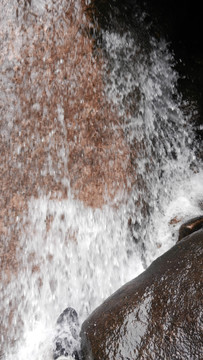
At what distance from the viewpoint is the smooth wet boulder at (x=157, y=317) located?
5.54 feet

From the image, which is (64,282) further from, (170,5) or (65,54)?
(170,5)

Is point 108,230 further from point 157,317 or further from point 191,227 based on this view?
point 157,317

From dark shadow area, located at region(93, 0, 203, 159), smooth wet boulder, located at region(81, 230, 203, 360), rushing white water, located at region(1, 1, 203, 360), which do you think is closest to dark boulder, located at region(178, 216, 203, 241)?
rushing white water, located at region(1, 1, 203, 360)

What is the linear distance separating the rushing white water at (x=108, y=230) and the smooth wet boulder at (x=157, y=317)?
1.34m

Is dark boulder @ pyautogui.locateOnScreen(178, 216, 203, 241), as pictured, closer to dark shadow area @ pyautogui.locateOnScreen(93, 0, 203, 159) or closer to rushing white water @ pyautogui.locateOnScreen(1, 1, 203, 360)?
rushing white water @ pyautogui.locateOnScreen(1, 1, 203, 360)

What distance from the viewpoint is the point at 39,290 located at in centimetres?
356

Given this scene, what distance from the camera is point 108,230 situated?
3.69 metres

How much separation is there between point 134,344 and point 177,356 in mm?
251

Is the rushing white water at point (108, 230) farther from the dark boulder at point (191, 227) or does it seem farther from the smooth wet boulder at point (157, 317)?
the smooth wet boulder at point (157, 317)

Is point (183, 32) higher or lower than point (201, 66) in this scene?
higher

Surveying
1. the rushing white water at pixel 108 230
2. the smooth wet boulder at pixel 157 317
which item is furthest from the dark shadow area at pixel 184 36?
the smooth wet boulder at pixel 157 317

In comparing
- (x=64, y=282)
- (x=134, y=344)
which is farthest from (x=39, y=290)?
(x=134, y=344)

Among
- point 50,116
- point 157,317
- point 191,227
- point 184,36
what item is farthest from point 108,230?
point 184,36

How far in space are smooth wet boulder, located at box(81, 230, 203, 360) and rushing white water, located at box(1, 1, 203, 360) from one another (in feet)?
4.41
